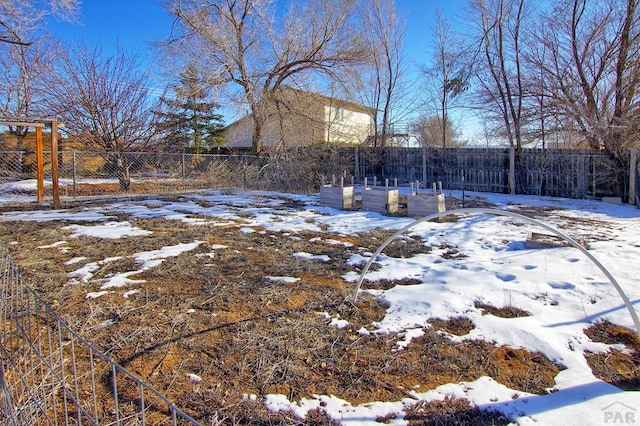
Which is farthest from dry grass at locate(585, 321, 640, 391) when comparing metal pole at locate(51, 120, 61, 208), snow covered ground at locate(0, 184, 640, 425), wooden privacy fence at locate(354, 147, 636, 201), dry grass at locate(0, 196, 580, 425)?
metal pole at locate(51, 120, 61, 208)

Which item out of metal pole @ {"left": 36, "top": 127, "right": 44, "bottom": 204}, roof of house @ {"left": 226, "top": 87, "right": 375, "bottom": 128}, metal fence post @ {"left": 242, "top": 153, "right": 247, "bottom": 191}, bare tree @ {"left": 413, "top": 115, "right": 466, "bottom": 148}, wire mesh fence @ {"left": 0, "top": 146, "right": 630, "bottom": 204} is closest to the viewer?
metal pole @ {"left": 36, "top": 127, "right": 44, "bottom": 204}

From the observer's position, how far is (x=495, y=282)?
427 cm

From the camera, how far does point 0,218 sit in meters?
7.73

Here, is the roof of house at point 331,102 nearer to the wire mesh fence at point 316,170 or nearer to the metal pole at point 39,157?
the wire mesh fence at point 316,170

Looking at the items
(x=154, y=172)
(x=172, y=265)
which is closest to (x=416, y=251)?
(x=172, y=265)

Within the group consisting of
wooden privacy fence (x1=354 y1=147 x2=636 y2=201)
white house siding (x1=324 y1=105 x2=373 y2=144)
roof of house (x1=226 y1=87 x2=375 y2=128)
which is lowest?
wooden privacy fence (x1=354 y1=147 x2=636 y2=201)

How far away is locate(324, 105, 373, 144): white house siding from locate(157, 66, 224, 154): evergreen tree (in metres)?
4.90

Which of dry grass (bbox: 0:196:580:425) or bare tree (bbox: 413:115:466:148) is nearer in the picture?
dry grass (bbox: 0:196:580:425)

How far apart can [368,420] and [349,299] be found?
1659 mm

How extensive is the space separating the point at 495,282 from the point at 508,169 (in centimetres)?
1072

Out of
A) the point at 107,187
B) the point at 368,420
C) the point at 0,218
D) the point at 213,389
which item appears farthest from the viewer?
the point at 107,187

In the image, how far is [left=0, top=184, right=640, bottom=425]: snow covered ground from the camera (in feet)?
7.59

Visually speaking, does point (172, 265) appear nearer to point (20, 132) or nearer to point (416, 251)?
point (416, 251)

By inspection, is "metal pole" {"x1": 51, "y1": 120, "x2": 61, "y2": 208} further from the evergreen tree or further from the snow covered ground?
the evergreen tree
